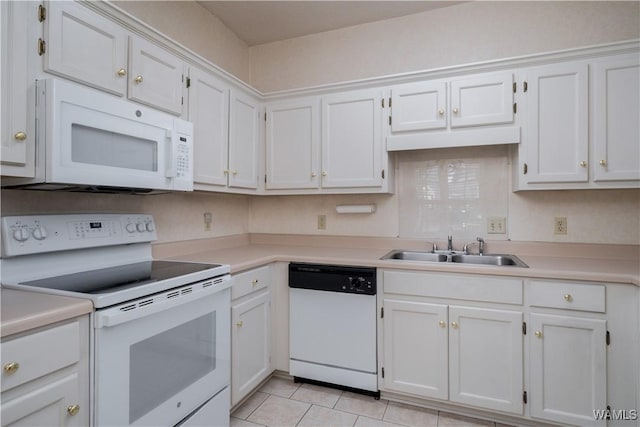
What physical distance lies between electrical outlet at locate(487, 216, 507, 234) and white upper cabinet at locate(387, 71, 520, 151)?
1.83 feet

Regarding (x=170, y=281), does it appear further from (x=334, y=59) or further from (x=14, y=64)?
(x=334, y=59)

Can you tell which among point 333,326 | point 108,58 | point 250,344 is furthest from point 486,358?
point 108,58

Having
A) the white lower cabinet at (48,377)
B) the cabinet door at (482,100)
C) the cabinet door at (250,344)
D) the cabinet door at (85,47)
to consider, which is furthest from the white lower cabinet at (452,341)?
the cabinet door at (85,47)

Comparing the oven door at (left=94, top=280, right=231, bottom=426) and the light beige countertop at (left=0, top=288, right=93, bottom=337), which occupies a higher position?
the light beige countertop at (left=0, top=288, right=93, bottom=337)

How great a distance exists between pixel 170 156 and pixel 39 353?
3.26 ft

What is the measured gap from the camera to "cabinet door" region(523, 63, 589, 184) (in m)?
1.93

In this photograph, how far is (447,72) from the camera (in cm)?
217

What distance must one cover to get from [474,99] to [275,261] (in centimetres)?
164

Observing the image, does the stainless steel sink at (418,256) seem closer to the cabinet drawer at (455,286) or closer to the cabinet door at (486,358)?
the cabinet drawer at (455,286)

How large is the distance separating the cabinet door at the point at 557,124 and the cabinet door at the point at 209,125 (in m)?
1.88

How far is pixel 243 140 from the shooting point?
245cm

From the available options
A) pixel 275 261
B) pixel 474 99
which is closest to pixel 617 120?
pixel 474 99

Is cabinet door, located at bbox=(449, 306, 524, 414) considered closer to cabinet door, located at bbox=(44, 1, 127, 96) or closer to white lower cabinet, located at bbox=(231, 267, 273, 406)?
white lower cabinet, located at bbox=(231, 267, 273, 406)

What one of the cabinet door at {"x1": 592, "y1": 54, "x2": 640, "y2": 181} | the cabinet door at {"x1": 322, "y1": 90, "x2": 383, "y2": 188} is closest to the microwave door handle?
the cabinet door at {"x1": 322, "y1": 90, "x2": 383, "y2": 188}
